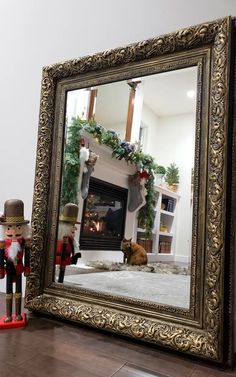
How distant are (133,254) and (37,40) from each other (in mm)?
1119

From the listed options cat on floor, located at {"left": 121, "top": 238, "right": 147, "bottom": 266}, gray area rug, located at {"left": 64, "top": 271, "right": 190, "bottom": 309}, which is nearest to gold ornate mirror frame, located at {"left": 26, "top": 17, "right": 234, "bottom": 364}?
gray area rug, located at {"left": 64, "top": 271, "right": 190, "bottom": 309}

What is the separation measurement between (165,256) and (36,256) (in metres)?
0.50

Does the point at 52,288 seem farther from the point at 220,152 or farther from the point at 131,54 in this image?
the point at 131,54

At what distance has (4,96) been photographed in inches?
64.2

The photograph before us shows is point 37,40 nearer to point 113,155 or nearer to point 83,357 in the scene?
point 113,155

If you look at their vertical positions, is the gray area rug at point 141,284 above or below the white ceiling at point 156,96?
below

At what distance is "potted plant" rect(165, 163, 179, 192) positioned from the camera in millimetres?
1069

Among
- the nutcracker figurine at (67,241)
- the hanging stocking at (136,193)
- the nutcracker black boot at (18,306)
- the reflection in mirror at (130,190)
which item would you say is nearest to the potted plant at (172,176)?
the reflection in mirror at (130,190)

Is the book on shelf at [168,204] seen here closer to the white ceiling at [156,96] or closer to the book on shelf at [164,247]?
the book on shelf at [164,247]

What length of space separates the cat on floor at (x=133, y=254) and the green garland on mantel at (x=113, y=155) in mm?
57

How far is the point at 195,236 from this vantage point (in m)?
0.97

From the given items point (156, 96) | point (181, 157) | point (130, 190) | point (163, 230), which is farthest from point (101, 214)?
point (156, 96)

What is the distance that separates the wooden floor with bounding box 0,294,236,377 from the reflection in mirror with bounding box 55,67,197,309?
151mm

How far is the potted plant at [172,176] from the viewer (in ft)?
3.51
